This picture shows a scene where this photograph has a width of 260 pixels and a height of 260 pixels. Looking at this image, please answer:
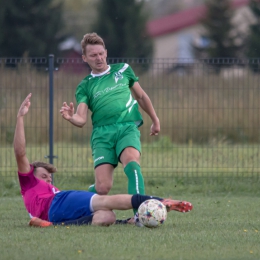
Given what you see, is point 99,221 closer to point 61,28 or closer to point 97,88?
point 97,88

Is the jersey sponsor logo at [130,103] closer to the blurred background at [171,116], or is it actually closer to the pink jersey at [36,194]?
the pink jersey at [36,194]

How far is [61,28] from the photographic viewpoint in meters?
40.8

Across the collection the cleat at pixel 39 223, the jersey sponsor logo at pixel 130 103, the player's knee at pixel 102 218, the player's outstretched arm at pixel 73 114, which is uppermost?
the jersey sponsor logo at pixel 130 103

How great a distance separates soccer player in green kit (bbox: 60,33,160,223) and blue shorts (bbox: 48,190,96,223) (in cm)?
40

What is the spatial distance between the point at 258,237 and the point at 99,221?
5.56 ft

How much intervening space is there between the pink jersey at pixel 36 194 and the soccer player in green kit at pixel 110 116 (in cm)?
58

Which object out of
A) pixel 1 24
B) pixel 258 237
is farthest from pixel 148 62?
pixel 1 24

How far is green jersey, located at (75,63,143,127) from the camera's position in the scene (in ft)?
28.2

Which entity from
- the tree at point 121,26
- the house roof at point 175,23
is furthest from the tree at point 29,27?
the house roof at point 175,23

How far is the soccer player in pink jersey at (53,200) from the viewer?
7.93 meters

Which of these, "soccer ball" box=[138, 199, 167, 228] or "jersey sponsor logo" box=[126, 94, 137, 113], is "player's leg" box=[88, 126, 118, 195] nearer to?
"jersey sponsor logo" box=[126, 94, 137, 113]

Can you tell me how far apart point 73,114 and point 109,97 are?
65 cm

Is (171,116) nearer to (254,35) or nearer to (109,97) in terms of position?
(109,97)

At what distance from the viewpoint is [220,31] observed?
136 feet
